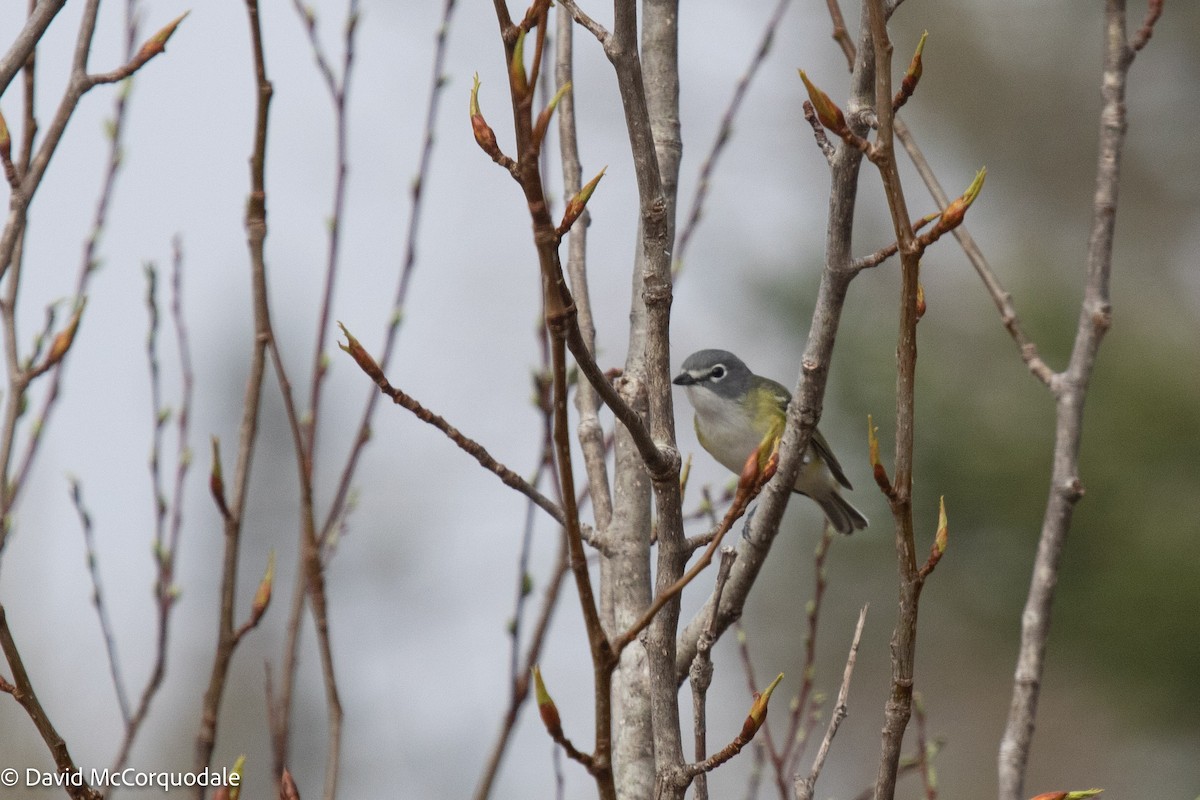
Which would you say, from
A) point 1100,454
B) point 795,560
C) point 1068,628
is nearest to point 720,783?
point 795,560

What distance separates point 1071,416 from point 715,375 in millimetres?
3021

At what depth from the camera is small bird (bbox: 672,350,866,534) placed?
4.84 meters

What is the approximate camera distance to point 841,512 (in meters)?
5.29

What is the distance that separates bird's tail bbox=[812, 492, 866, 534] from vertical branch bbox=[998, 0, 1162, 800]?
311 cm

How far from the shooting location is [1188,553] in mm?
7871

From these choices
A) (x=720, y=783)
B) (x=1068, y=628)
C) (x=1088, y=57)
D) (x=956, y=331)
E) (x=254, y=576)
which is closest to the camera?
(x=1068, y=628)

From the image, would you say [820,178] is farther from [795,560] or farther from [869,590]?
[869,590]

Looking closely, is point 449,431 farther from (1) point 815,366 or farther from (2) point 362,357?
(1) point 815,366

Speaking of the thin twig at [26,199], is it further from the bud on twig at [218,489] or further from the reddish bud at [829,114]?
the reddish bud at [829,114]

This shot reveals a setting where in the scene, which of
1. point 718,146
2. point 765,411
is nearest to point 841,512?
point 765,411

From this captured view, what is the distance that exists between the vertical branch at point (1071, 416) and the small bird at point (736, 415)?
8.77 feet

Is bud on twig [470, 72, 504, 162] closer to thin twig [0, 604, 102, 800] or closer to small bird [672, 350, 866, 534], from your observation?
thin twig [0, 604, 102, 800]

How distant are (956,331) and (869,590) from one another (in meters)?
2.57

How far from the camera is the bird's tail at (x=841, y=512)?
519 cm
